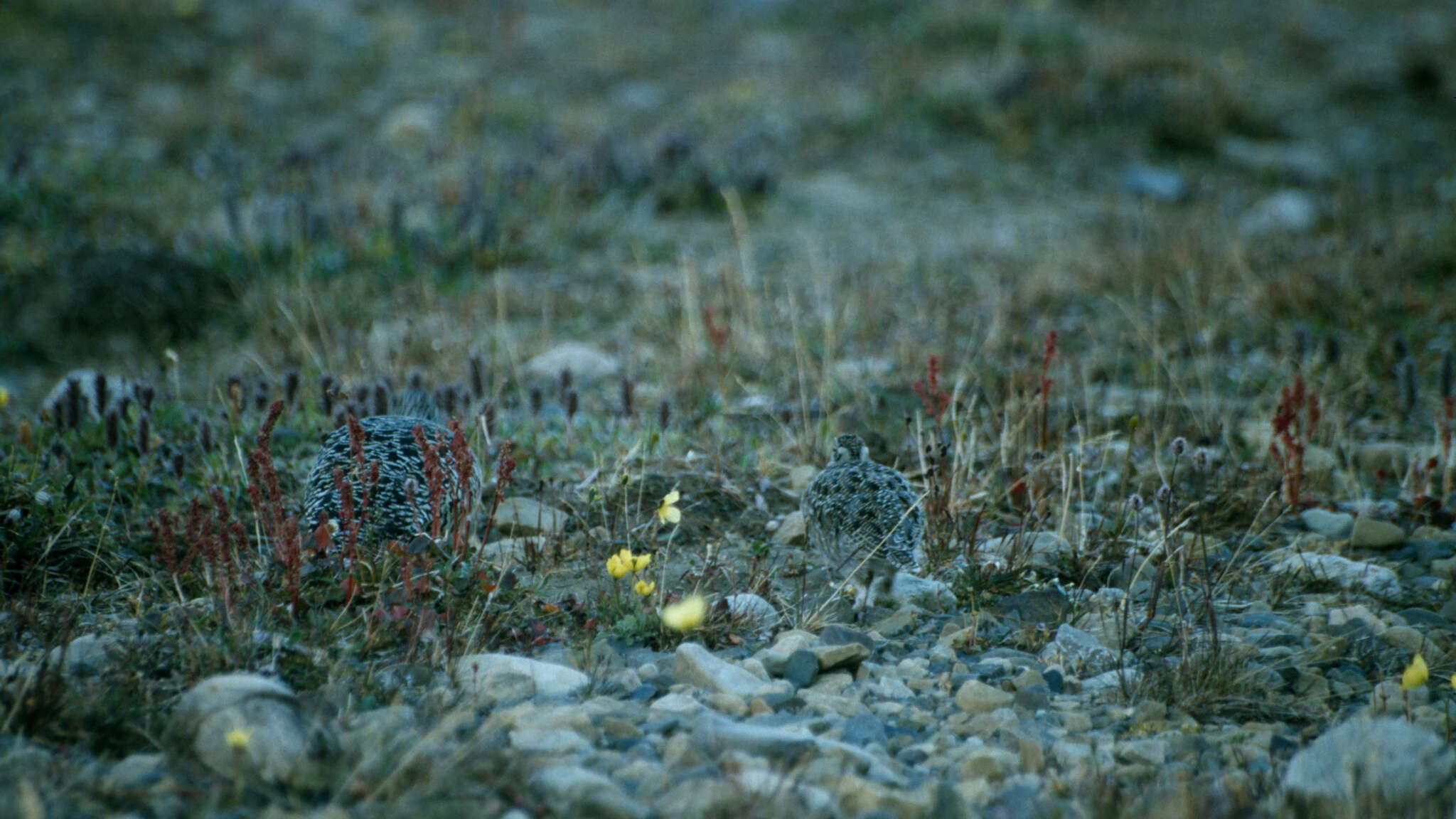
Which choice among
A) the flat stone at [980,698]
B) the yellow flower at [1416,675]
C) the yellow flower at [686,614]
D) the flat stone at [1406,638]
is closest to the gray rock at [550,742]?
the yellow flower at [686,614]

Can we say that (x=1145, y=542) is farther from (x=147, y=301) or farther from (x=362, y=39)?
(x=362, y=39)

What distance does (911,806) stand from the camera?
232 centimetres

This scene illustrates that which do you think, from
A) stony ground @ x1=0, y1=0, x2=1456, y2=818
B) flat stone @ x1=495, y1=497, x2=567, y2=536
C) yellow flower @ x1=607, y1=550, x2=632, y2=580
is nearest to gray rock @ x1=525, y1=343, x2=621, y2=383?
stony ground @ x1=0, y1=0, x2=1456, y2=818

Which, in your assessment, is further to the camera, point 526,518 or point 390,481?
point 526,518

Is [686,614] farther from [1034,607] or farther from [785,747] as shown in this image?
[1034,607]

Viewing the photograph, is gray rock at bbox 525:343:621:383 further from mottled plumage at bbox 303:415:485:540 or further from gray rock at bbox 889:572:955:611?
gray rock at bbox 889:572:955:611

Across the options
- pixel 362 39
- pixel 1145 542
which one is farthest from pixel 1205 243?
pixel 362 39

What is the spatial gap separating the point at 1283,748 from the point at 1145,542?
1.11m

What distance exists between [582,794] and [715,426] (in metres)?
2.60

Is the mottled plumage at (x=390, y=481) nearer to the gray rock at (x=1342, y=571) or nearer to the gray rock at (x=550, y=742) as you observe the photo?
the gray rock at (x=550, y=742)

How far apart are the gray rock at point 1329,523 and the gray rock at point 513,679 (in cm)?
287

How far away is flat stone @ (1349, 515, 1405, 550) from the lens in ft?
13.2

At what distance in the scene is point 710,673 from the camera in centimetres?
288

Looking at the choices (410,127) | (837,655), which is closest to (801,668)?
(837,655)
